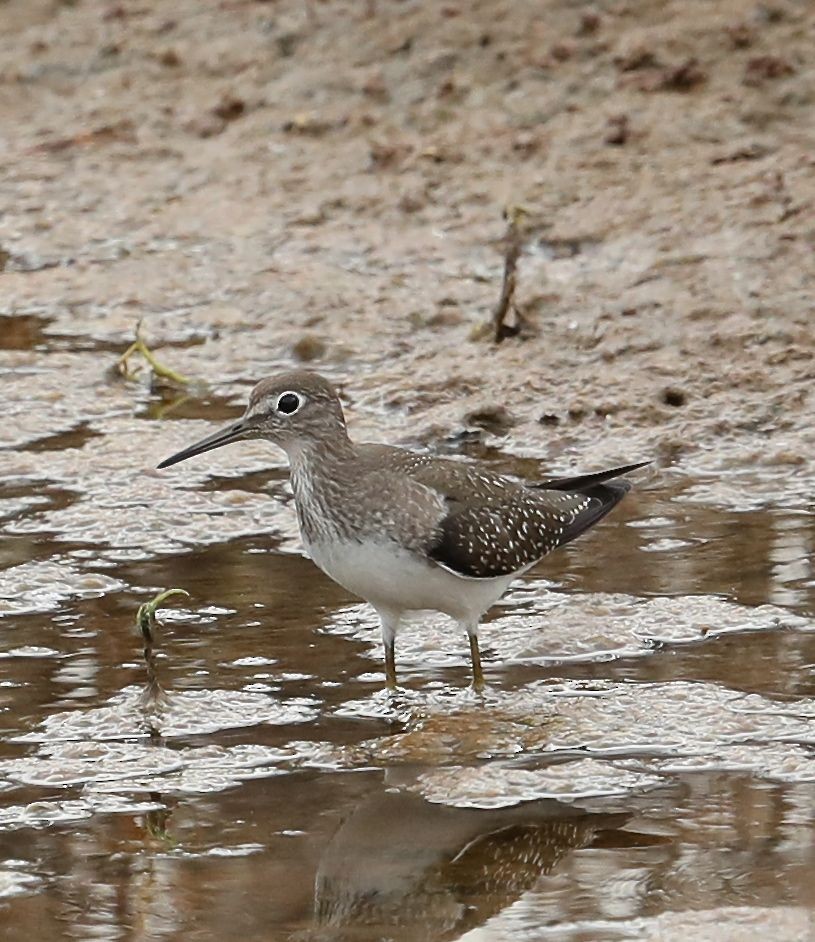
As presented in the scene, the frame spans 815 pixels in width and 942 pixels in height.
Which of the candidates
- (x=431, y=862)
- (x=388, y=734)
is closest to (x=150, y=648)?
(x=388, y=734)

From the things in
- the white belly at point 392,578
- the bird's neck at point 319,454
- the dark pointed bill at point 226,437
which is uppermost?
the dark pointed bill at point 226,437

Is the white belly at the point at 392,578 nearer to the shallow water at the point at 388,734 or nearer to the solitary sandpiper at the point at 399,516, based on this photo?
the solitary sandpiper at the point at 399,516

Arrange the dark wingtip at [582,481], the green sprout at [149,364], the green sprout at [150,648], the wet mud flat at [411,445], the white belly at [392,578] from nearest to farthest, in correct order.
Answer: the wet mud flat at [411,445] < the green sprout at [150,648] < the white belly at [392,578] < the dark wingtip at [582,481] < the green sprout at [149,364]

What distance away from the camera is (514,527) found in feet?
22.7

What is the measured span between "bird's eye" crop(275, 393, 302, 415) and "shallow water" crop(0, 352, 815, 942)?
788mm

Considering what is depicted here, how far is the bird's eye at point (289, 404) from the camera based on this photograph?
22.8 feet

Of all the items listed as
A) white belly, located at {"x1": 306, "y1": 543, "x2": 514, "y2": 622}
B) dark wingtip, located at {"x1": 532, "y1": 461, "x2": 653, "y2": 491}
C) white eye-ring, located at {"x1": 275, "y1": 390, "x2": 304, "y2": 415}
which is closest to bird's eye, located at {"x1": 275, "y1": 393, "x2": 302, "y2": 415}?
white eye-ring, located at {"x1": 275, "y1": 390, "x2": 304, "y2": 415}

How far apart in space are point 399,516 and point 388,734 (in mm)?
716

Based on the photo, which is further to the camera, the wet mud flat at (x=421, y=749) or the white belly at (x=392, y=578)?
the white belly at (x=392, y=578)

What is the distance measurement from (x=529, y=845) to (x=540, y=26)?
766 centimetres

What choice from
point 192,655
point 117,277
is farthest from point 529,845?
point 117,277

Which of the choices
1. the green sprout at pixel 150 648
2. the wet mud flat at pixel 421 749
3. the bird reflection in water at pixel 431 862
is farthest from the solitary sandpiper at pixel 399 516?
the bird reflection in water at pixel 431 862

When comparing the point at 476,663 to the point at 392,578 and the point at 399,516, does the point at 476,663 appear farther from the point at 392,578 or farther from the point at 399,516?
the point at 399,516

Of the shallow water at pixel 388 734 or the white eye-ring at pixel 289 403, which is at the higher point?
the white eye-ring at pixel 289 403
